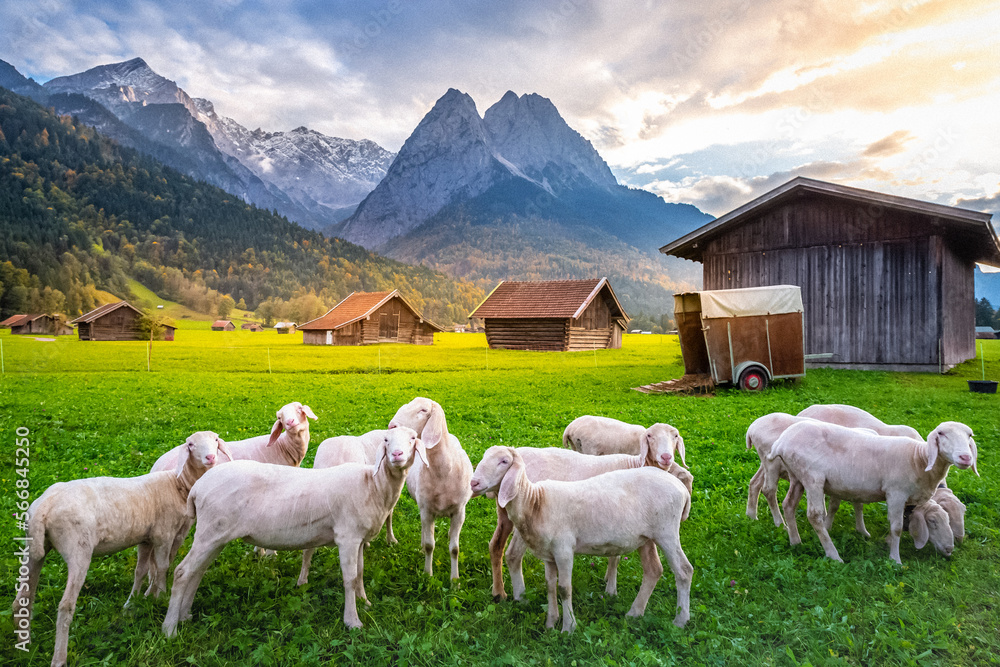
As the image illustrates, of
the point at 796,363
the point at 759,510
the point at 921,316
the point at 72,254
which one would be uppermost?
the point at 72,254

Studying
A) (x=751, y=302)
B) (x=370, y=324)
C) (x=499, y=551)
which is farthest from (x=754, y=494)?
(x=370, y=324)

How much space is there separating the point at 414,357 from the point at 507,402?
19612 millimetres

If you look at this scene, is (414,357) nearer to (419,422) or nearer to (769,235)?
(769,235)

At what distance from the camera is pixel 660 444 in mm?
5164

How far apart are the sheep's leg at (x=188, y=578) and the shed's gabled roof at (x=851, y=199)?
74.0 feet

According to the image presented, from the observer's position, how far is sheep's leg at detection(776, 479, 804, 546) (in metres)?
5.59

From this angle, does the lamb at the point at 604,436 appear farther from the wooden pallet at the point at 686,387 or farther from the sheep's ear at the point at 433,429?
the wooden pallet at the point at 686,387

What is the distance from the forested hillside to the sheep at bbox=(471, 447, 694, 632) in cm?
3664

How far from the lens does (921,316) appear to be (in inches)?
761

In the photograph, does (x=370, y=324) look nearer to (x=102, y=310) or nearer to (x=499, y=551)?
(x=102, y=310)

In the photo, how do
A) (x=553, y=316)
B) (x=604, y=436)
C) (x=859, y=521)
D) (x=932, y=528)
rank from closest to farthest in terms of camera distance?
(x=932, y=528), (x=859, y=521), (x=604, y=436), (x=553, y=316)

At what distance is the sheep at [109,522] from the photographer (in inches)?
150

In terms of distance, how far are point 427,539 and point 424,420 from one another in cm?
120

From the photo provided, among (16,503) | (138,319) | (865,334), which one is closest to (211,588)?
(16,503)
